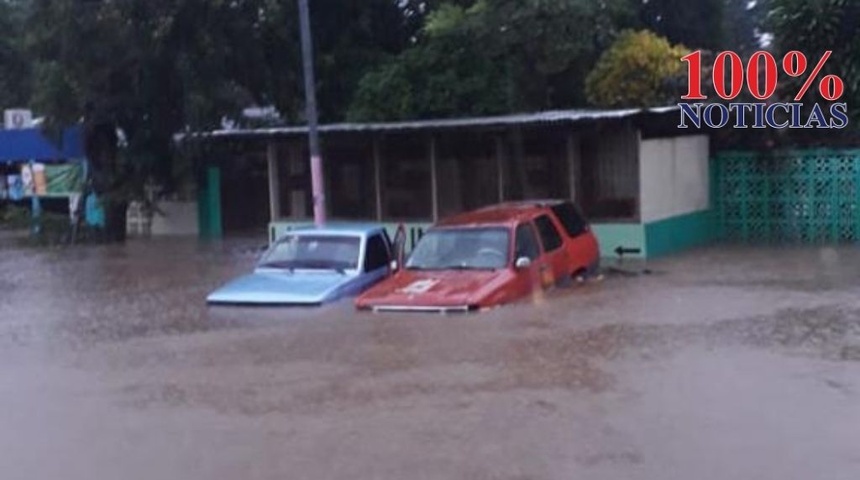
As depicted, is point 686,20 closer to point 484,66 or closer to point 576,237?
point 484,66

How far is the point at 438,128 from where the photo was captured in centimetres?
2417

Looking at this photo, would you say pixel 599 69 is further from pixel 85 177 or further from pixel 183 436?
pixel 183 436

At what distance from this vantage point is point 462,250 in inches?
691

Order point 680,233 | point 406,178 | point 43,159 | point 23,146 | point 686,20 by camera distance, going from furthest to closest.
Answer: point 43,159
point 23,146
point 686,20
point 406,178
point 680,233

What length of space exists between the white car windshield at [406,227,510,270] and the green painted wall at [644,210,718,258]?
6350 millimetres

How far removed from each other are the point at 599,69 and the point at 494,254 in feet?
30.6

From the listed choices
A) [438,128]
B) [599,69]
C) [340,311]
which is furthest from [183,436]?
[599,69]

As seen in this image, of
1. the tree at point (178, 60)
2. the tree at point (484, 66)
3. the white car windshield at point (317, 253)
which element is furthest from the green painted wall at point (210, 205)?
the white car windshield at point (317, 253)

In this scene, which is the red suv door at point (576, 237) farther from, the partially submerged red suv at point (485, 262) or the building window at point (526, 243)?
the building window at point (526, 243)

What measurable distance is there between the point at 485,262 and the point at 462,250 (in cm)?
44

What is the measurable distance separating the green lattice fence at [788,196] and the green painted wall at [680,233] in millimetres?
276

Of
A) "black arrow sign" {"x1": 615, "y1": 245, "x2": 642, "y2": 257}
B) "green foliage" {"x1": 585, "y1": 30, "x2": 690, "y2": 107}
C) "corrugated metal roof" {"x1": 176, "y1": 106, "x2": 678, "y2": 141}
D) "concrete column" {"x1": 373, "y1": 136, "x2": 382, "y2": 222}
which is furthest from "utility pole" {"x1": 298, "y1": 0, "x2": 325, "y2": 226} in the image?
"green foliage" {"x1": 585, "y1": 30, "x2": 690, "y2": 107}

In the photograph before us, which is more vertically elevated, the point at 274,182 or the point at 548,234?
the point at 274,182

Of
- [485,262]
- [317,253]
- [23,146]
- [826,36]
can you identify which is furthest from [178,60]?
[485,262]
